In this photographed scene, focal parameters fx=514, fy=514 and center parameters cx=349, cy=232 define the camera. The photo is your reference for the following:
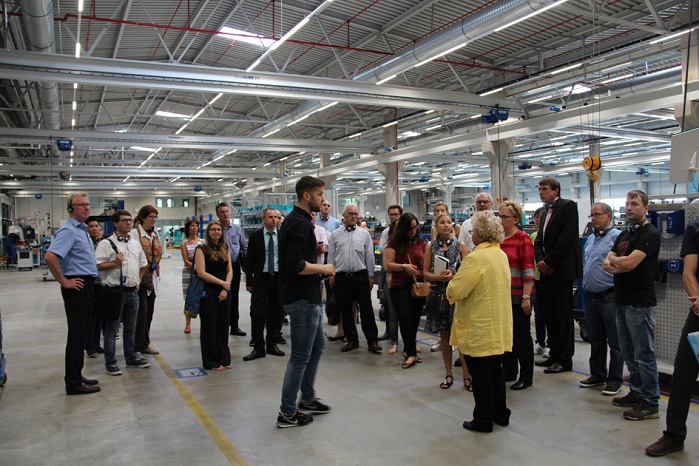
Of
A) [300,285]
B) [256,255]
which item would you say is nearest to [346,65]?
[256,255]

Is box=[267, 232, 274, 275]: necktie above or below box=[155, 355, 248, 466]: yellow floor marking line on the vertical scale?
above

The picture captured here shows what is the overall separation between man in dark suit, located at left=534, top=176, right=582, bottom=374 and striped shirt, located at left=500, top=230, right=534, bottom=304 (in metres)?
0.37

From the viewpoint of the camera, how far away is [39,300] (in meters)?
11.3

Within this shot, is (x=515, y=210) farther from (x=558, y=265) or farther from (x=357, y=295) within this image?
(x=357, y=295)

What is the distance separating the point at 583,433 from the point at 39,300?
11.5m

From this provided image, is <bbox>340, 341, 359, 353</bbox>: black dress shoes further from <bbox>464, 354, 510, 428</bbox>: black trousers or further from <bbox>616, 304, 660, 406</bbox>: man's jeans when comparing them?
<bbox>616, 304, 660, 406</bbox>: man's jeans

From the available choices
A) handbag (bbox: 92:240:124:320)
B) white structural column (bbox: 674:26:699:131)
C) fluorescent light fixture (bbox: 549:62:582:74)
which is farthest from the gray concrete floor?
fluorescent light fixture (bbox: 549:62:582:74)

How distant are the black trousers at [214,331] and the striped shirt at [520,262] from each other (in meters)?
2.91

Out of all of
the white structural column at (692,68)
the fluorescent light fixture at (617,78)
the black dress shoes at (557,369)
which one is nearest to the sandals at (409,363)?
the black dress shoes at (557,369)

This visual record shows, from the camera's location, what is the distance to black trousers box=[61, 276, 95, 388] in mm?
4367

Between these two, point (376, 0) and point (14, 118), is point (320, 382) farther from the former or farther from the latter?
point (14, 118)

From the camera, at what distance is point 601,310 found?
433cm

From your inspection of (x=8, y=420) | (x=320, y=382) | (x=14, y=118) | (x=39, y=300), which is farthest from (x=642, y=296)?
(x=14, y=118)

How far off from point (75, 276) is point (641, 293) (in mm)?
4489
